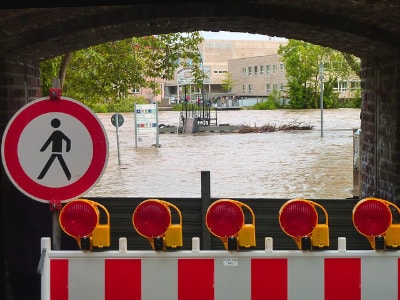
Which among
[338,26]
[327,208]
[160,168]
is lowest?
[160,168]

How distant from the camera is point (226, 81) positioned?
341ft

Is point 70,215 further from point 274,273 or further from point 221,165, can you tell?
point 221,165

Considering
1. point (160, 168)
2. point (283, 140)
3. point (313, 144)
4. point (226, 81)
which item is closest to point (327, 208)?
point (160, 168)

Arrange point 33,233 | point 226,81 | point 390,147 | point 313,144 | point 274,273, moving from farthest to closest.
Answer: point 226,81 → point 313,144 → point 390,147 → point 33,233 → point 274,273

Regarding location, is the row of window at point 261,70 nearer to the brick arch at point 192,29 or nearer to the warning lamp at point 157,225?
the brick arch at point 192,29

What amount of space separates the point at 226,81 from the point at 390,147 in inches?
3874

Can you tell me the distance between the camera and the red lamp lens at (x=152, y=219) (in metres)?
3.64

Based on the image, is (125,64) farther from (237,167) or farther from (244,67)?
(244,67)

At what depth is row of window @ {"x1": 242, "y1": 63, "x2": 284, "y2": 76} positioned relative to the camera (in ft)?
349

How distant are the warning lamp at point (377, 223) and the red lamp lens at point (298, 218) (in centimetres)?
22

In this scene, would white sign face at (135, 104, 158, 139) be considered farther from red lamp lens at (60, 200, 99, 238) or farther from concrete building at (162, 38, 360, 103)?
concrete building at (162, 38, 360, 103)

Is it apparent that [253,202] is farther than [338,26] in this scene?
No

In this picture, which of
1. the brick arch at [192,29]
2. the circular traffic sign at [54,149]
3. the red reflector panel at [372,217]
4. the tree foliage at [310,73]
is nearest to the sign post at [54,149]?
the circular traffic sign at [54,149]

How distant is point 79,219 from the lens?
3693 mm
